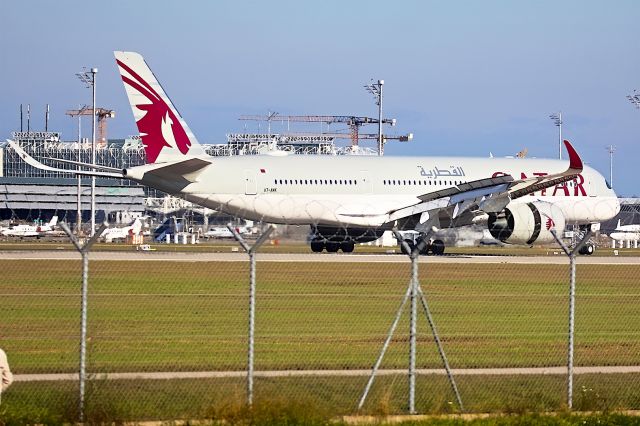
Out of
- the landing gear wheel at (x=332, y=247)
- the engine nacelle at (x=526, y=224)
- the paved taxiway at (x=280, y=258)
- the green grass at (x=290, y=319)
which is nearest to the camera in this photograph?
the green grass at (x=290, y=319)

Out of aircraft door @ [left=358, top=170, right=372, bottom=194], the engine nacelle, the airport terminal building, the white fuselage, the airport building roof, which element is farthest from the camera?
the airport building roof

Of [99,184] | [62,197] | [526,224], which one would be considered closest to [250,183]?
[526,224]

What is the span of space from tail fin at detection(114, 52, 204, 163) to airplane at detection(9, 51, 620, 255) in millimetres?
37

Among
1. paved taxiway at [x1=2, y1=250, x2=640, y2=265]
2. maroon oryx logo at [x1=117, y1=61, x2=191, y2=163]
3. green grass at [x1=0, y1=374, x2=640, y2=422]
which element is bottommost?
green grass at [x1=0, y1=374, x2=640, y2=422]

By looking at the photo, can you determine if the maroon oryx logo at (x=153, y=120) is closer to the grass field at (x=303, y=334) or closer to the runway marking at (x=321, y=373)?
the grass field at (x=303, y=334)

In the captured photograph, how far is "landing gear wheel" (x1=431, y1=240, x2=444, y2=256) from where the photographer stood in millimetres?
49344

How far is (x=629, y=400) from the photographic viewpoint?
16047 mm

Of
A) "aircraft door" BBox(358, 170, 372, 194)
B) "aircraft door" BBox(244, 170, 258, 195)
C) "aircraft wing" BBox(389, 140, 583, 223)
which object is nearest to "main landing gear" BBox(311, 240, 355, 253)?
"aircraft wing" BBox(389, 140, 583, 223)

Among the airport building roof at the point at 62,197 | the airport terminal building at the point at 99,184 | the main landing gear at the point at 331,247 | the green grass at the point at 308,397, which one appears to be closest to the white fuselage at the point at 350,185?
the main landing gear at the point at 331,247

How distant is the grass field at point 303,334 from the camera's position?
15.6m

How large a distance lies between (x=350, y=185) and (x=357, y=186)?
313 millimetres

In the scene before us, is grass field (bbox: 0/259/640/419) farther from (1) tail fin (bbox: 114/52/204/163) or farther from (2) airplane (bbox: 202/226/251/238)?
(1) tail fin (bbox: 114/52/204/163)

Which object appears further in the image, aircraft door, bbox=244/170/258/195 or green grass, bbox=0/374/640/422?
aircraft door, bbox=244/170/258/195

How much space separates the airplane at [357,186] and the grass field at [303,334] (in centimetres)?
871
